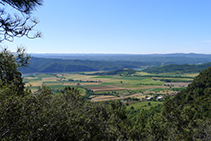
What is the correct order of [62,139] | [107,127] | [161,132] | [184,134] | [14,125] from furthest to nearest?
[184,134]
[161,132]
[107,127]
[62,139]
[14,125]

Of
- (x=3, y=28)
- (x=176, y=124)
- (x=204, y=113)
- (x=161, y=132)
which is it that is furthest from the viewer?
(x=204, y=113)

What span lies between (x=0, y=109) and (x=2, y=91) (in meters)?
2.39

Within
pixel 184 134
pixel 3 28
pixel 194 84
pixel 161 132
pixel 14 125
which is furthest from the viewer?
pixel 194 84

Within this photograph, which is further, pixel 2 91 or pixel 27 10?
pixel 2 91

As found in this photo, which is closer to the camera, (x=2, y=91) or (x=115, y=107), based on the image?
(x=2, y=91)

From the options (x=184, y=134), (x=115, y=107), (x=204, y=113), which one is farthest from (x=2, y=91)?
(x=204, y=113)

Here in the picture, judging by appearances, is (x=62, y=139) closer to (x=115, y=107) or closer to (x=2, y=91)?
(x=2, y=91)

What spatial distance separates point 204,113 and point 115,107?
2369cm

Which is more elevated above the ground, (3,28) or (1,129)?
(3,28)

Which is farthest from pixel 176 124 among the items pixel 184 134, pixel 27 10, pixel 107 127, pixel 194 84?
pixel 194 84

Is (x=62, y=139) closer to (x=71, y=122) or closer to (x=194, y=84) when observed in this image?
(x=71, y=122)

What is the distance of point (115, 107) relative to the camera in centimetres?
3025

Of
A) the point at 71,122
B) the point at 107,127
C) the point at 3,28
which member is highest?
the point at 3,28

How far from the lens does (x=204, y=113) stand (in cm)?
4003
